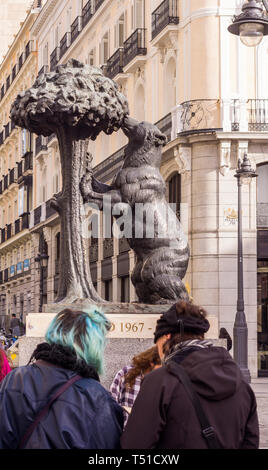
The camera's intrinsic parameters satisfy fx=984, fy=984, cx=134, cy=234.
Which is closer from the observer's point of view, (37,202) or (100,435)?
(100,435)

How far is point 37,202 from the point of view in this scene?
155 feet

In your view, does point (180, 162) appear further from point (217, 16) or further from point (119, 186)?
point (119, 186)

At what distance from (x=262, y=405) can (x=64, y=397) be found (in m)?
12.9

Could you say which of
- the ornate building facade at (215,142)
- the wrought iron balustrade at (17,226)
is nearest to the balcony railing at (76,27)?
the ornate building facade at (215,142)

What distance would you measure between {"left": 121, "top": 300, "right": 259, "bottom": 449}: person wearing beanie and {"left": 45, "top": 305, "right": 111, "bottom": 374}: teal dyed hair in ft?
0.73

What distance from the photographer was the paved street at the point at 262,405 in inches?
445

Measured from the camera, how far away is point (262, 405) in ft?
52.9

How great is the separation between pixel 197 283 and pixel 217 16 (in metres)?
7.11

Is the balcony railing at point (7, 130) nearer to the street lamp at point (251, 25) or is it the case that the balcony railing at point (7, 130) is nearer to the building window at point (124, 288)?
the building window at point (124, 288)

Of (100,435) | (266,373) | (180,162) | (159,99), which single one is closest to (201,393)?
(100,435)

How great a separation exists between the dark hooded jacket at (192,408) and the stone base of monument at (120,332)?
14.2 ft

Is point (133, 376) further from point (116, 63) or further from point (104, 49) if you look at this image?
point (104, 49)

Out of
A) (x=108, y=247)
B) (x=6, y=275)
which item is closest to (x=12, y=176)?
(x=6, y=275)

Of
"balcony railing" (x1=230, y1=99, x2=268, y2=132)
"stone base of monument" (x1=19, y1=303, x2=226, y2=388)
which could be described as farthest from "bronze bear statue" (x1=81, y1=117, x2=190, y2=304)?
"balcony railing" (x1=230, y1=99, x2=268, y2=132)
